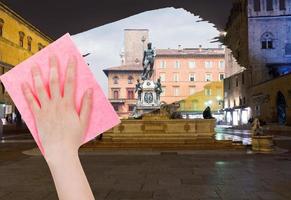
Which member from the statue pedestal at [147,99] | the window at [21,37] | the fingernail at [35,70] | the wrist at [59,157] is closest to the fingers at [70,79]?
the fingernail at [35,70]

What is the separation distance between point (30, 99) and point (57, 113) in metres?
0.14

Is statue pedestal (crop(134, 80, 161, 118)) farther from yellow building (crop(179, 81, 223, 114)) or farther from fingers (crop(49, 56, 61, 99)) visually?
yellow building (crop(179, 81, 223, 114))

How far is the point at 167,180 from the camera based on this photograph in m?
9.00

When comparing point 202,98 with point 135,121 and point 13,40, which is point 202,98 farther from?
point 135,121

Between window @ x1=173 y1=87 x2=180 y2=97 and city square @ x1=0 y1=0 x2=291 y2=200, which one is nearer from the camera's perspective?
city square @ x1=0 y1=0 x2=291 y2=200

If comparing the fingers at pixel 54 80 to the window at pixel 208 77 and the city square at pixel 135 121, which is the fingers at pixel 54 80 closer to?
the city square at pixel 135 121

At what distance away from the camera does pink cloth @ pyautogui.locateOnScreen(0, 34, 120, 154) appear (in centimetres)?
178

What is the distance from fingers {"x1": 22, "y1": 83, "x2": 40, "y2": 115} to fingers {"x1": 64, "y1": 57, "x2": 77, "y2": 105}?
0.15 metres

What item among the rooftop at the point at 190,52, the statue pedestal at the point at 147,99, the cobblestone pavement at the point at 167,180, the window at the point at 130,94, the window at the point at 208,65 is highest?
the rooftop at the point at 190,52

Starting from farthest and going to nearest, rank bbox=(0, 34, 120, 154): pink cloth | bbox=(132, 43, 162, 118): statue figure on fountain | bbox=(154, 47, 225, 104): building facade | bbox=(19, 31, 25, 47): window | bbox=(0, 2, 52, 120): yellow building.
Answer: bbox=(154, 47, 225, 104): building facade
bbox=(19, 31, 25, 47): window
bbox=(0, 2, 52, 120): yellow building
bbox=(132, 43, 162, 118): statue figure on fountain
bbox=(0, 34, 120, 154): pink cloth

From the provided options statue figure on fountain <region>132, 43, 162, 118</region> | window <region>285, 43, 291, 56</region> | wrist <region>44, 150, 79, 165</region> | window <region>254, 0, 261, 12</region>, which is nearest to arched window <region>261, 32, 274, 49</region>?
window <region>285, 43, 291, 56</region>

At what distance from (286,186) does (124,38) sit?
4028 inches

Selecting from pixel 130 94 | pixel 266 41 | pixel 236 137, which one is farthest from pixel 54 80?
pixel 130 94

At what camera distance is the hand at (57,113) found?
72.5 inches
